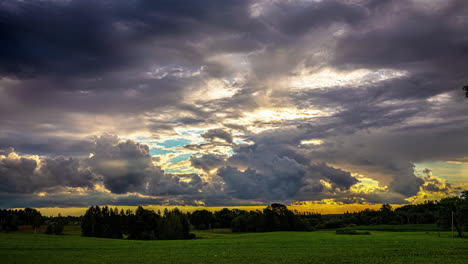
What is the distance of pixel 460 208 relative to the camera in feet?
367

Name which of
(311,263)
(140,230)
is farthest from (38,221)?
(311,263)

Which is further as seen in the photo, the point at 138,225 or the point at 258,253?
the point at 138,225

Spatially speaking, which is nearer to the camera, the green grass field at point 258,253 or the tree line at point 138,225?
the green grass field at point 258,253

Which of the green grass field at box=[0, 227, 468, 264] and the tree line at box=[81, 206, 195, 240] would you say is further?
the tree line at box=[81, 206, 195, 240]

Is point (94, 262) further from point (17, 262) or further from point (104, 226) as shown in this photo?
point (104, 226)

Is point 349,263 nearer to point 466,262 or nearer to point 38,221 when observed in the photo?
point 466,262

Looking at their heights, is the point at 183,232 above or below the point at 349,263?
below

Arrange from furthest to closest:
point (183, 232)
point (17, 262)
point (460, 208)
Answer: point (183, 232), point (460, 208), point (17, 262)

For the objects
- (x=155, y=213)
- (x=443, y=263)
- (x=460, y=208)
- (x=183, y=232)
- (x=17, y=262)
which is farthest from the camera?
(x=155, y=213)

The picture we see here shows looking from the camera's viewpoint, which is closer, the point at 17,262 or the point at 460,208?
the point at 17,262

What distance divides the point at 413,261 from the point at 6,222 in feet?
698

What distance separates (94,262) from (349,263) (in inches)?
1405

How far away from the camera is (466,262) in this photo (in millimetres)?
45188

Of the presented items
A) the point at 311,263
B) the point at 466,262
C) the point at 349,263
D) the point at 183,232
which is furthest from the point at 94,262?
the point at 183,232
